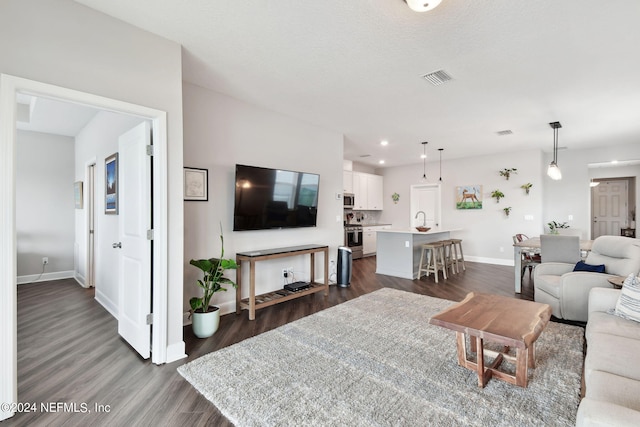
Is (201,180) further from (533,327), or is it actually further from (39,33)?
(533,327)

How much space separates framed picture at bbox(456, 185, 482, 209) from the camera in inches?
292

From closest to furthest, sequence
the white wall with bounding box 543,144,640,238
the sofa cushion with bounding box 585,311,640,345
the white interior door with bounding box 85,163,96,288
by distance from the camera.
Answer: the sofa cushion with bounding box 585,311,640,345 < the white interior door with bounding box 85,163,96,288 < the white wall with bounding box 543,144,640,238

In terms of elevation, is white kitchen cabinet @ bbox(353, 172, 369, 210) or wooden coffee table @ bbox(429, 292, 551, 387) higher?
white kitchen cabinet @ bbox(353, 172, 369, 210)

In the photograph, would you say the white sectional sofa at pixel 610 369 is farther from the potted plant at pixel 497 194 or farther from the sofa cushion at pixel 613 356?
the potted plant at pixel 497 194

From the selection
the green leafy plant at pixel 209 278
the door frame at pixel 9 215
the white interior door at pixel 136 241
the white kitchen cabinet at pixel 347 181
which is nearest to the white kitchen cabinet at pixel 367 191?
the white kitchen cabinet at pixel 347 181

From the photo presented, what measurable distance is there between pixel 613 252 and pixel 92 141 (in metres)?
7.03

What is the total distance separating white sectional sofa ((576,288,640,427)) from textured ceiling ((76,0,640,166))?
213 centimetres

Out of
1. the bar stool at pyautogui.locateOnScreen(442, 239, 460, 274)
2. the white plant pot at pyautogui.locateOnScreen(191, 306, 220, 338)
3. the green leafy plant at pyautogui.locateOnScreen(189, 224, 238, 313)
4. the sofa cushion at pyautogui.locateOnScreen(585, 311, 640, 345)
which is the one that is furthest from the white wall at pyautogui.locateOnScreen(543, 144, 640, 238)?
the white plant pot at pyautogui.locateOnScreen(191, 306, 220, 338)

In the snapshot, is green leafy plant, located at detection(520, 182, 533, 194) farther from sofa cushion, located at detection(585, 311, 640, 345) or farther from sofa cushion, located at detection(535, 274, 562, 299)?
sofa cushion, located at detection(585, 311, 640, 345)

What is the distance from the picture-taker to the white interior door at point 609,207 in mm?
7293

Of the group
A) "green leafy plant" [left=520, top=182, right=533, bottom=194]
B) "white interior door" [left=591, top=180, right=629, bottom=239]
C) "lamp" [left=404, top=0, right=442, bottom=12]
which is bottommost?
"white interior door" [left=591, top=180, right=629, bottom=239]

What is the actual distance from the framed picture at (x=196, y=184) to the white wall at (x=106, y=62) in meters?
0.77

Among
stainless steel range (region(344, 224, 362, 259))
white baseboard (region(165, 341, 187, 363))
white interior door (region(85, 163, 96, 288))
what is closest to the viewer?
white baseboard (region(165, 341, 187, 363))

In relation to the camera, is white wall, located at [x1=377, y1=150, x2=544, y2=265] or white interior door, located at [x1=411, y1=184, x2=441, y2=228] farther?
white interior door, located at [x1=411, y1=184, x2=441, y2=228]
